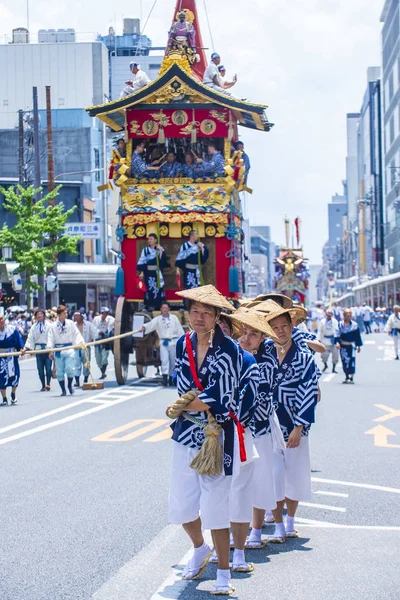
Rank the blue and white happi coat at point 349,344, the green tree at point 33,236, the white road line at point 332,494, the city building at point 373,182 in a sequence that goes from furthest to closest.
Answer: the city building at point 373,182 < the green tree at point 33,236 < the blue and white happi coat at point 349,344 < the white road line at point 332,494

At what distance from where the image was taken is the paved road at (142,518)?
597 centimetres

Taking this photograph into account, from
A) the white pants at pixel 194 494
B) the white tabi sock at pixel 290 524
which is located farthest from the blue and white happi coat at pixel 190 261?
the white pants at pixel 194 494

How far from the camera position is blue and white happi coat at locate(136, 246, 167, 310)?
19.3m

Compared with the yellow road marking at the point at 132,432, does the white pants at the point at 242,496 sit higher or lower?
higher

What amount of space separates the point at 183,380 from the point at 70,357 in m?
12.7

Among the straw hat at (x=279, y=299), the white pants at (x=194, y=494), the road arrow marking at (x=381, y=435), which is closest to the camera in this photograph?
the white pants at (x=194, y=494)

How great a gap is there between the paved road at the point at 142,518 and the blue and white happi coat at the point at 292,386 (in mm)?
856

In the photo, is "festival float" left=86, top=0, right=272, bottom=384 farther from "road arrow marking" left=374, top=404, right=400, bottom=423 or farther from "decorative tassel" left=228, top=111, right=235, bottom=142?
"road arrow marking" left=374, top=404, right=400, bottom=423

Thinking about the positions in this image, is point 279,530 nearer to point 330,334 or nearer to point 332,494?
point 332,494

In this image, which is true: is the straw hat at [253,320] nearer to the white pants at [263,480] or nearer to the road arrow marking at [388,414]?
the white pants at [263,480]

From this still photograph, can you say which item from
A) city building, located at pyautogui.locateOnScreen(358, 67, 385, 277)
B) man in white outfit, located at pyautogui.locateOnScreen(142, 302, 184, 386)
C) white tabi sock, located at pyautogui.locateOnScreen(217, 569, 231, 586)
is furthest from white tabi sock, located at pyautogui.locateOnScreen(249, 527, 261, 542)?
city building, located at pyautogui.locateOnScreen(358, 67, 385, 277)

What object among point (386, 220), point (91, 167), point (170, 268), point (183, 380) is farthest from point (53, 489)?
point (386, 220)

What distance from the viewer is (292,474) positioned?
7.33 m

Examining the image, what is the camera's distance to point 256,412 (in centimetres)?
686
